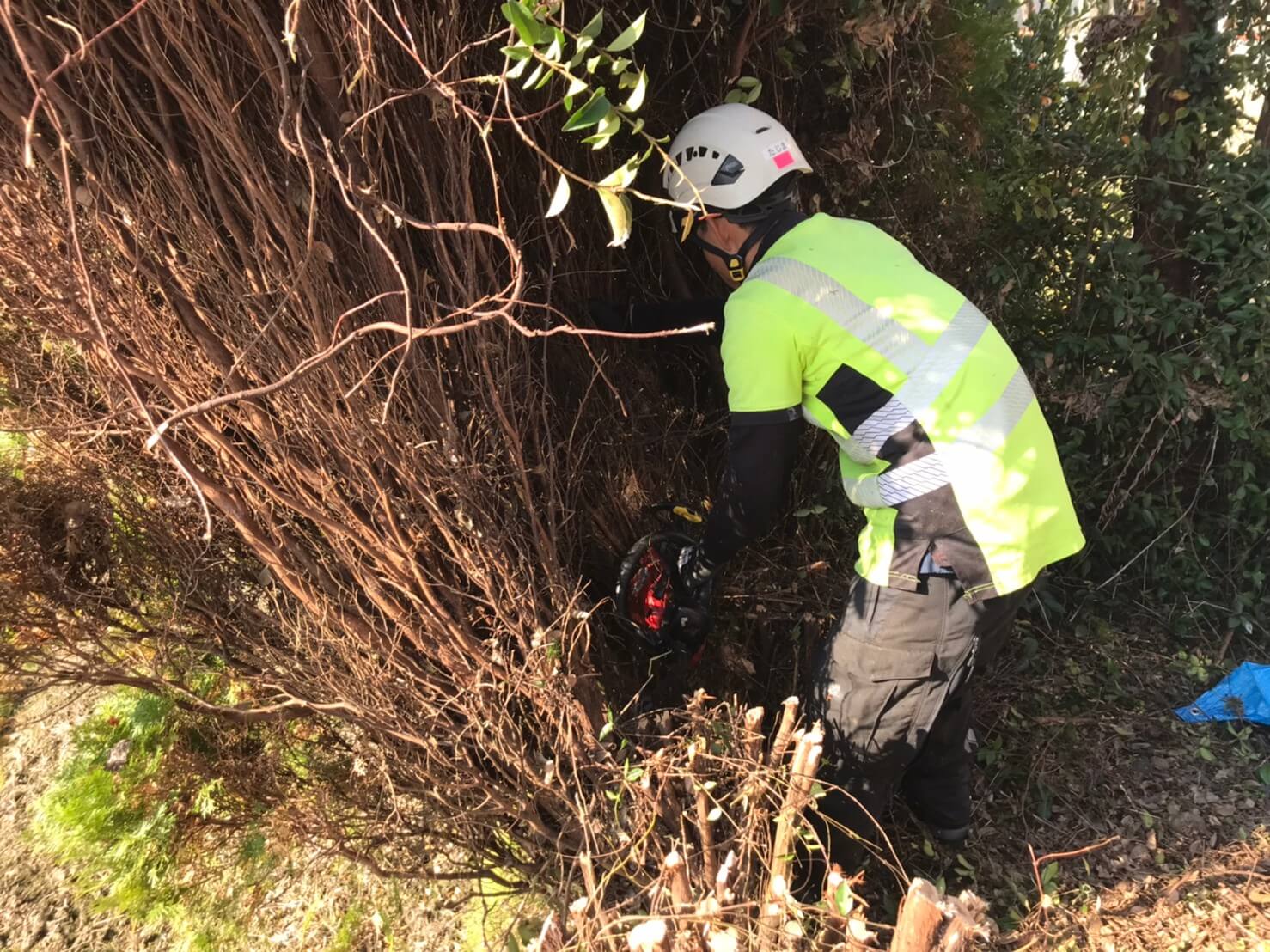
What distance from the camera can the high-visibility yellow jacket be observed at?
6.66ft

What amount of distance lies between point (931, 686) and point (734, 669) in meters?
0.92

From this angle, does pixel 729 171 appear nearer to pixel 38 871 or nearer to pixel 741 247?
pixel 741 247

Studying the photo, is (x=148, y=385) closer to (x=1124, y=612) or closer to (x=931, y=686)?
(x=931, y=686)

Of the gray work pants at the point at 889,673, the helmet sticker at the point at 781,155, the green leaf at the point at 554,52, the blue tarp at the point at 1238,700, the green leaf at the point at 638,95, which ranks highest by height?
the green leaf at the point at 554,52

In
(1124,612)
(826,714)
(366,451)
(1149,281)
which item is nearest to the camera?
(366,451)

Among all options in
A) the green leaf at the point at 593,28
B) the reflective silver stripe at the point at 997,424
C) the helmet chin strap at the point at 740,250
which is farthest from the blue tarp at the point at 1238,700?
the green leaf at the point at 593,28

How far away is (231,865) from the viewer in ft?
10.9

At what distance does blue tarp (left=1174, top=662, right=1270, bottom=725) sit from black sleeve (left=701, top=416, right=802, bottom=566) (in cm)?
234

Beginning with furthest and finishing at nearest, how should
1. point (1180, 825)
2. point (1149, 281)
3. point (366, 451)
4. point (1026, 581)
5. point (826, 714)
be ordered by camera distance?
point (1149, 281)
point (1180, 825)
point (826, 714)
point (1026, 581)
point (366, 451)

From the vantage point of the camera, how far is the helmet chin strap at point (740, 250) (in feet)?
7.45

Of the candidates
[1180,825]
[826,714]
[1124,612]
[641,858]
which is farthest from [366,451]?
[1124,612]

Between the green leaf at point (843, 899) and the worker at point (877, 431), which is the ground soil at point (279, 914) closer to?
the worker at point (877, 431)

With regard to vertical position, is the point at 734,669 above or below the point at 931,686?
below

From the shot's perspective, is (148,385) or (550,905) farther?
(550,905)
